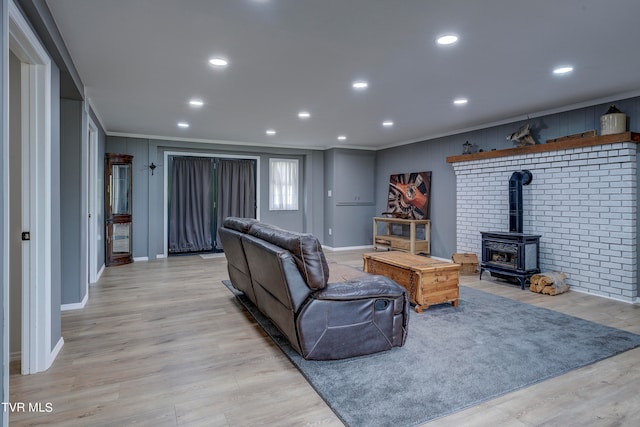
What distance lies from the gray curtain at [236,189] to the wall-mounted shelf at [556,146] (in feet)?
13.8

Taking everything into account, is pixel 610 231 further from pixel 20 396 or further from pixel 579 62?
pixel 20 396

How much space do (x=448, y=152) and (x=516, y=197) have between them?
184 cm

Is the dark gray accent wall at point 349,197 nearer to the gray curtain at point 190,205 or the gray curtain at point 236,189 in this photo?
the gray curtain at point 236,189

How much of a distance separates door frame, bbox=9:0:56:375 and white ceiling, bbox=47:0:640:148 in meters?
0.52

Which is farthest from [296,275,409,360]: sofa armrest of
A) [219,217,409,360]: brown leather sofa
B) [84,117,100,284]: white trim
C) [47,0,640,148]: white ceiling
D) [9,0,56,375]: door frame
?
[84,117,100,284]: white trim

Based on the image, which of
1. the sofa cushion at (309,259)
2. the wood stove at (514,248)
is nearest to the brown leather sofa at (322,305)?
the sofa cushion at (309,259)

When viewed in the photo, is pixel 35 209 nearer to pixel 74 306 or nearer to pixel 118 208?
pixel 74 306

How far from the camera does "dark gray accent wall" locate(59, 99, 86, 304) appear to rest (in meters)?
3.56

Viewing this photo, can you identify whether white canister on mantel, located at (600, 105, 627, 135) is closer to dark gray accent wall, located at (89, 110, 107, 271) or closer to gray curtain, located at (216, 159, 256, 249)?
gray curtain, located at (216, 159, 256, 249)

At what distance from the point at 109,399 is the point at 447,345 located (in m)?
2.39

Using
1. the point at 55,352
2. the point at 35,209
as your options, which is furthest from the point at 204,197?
the point at 35,209

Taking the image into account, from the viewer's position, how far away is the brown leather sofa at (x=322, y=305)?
2.49 m

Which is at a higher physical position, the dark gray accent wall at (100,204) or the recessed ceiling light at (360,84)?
the recessed ceiling light at (360,84)

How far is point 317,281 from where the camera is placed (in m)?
2.49
